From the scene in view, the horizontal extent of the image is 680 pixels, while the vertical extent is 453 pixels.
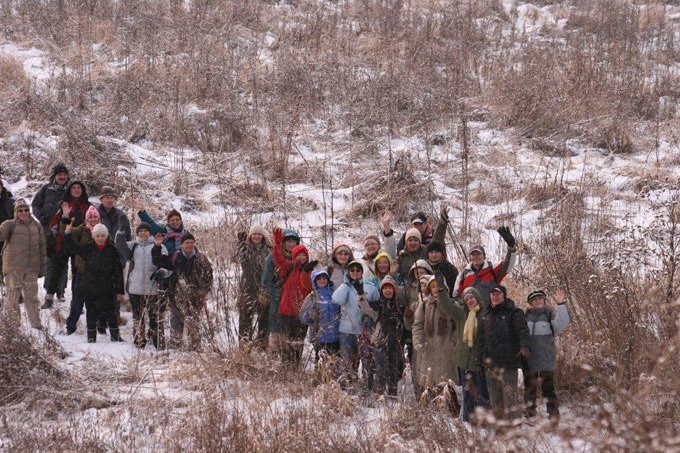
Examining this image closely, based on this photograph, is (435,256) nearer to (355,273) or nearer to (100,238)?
(355,273)

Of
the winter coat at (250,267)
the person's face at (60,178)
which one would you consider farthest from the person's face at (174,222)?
the person's face at (60,178)

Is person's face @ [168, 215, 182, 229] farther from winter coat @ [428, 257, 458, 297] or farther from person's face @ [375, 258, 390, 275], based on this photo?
winter coat @ [428, 257, 458, 297]

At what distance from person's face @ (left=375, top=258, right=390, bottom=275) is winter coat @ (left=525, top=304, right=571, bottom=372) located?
1.53 metres

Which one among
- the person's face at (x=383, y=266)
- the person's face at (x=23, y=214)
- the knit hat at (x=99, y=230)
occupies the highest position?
the person's face at (x=23, y=214)

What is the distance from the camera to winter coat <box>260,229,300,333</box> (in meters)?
7.58

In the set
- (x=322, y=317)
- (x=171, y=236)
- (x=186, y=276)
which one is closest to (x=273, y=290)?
(x=322, y=317)

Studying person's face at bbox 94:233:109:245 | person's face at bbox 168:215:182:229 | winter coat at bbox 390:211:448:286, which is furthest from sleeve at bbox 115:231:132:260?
winter coat at bbox 390:211:448:286

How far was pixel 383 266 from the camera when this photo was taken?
25.1 feet

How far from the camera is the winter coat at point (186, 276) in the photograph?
305 inches

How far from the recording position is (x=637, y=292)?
766 centimetres

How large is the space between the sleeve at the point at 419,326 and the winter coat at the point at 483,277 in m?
0.47

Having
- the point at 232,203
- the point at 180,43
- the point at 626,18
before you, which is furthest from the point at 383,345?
the point at 626,18

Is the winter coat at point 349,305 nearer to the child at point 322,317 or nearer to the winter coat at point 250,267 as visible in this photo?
the child at point 322,317

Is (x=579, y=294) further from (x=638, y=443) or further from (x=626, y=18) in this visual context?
(x=626, y=18)
